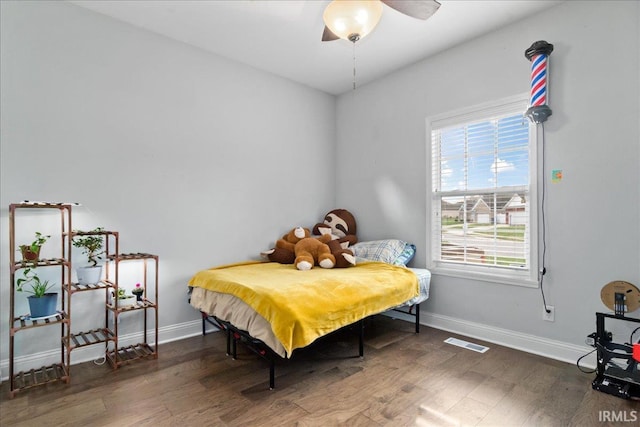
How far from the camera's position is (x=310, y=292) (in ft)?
7.58

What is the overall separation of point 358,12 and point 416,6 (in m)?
0.43

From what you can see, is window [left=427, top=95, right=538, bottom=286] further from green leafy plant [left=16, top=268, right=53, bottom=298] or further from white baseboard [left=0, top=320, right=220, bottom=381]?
green leafy plant [left=16, top=268, right=53, bottom=298]

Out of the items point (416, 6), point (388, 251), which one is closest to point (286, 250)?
point (388, 251)

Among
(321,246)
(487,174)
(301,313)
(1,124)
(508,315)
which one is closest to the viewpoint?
(301,313)

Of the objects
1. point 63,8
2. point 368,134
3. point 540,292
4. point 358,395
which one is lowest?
point 358,395

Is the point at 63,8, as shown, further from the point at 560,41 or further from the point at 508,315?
the point at 508,315

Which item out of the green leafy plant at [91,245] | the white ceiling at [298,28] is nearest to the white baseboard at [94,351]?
the green leafy plant at [91,245]

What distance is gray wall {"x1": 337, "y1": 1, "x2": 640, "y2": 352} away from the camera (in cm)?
234

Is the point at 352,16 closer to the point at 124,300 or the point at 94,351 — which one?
the point at 124,300

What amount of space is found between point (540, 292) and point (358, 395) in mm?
1716

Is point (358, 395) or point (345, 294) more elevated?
point (345, 294)

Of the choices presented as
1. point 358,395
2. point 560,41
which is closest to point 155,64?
point 358,395

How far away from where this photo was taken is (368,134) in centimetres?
409

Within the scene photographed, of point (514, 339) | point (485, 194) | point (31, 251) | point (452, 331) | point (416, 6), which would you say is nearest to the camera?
point (416, 6)
